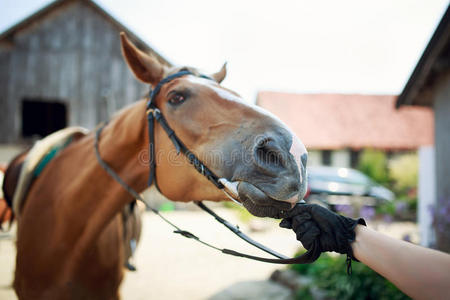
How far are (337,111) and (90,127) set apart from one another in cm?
1643

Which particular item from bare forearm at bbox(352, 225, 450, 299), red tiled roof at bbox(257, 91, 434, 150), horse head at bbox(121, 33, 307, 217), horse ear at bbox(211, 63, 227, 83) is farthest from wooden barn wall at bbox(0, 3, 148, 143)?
red tiled roof at bbox(257, 91, 434, 150)

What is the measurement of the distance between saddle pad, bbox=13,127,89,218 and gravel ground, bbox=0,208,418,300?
2.75 m

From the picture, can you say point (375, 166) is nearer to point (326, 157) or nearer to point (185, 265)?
point (326, 157)

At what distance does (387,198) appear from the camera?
11898 mm

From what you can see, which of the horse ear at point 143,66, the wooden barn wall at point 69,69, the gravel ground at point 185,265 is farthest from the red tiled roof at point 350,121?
the horse ear at point 143,66

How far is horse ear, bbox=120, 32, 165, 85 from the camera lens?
1878 mm

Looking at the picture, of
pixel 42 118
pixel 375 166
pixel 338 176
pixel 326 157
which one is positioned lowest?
pixel 326 157

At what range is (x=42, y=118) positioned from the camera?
1505 centimetres

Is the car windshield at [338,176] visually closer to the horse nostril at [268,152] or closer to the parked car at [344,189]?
the parked car at [344,189]

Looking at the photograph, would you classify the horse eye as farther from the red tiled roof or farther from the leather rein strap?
the red tiled roof

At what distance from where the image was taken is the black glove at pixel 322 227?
47.0 inches

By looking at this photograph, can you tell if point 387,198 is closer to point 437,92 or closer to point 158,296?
point 437,92

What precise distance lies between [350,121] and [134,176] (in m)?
20.2

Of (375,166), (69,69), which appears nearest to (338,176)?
(375,166)
